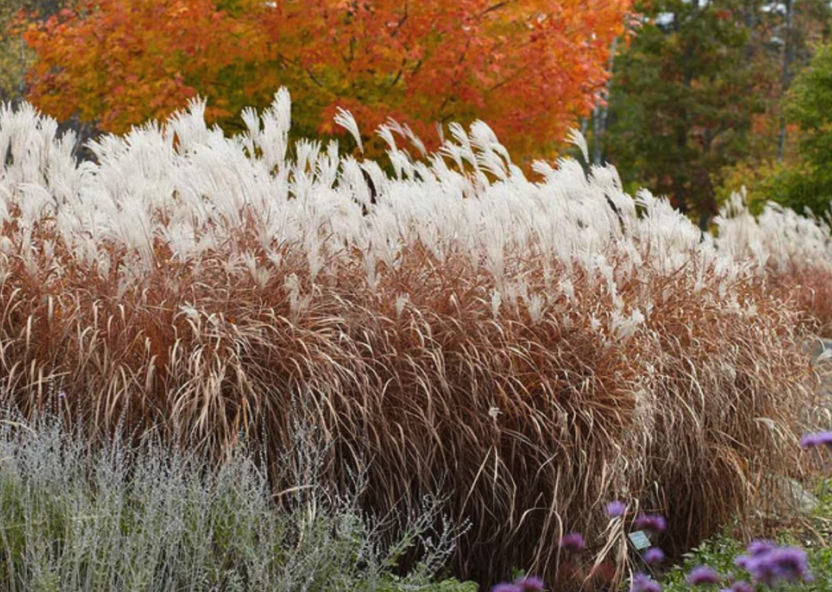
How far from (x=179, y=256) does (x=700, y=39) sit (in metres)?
25.9

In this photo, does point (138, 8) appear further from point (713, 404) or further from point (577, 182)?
point (713, 404)

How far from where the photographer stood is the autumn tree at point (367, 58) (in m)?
9.17

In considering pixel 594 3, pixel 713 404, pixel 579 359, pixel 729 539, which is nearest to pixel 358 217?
pixel 579 359

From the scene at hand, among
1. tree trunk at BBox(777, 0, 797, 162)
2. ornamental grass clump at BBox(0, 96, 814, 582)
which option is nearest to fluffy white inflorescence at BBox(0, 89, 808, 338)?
ornamental grass clump at BBox(0, 96, 814, 582)

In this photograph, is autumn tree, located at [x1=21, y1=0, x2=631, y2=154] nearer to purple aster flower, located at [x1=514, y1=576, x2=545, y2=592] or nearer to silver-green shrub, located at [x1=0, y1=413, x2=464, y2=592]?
silver-green shrub, located at [x1=0, y1=413, x2=464, y2=592]

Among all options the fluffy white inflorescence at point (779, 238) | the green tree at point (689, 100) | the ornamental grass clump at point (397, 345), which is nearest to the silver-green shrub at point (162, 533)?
the ornamental grass clump at point (397, 345)

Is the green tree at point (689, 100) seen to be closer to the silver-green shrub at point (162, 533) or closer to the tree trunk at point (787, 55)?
the tree trunk at point (787, 55)

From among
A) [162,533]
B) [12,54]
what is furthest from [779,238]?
[12,54]

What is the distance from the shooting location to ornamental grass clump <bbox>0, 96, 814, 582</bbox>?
159 inches

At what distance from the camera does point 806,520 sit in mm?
5234

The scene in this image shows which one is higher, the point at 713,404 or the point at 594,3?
the point at 594,3

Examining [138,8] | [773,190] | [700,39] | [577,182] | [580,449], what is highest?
→ [700,39]

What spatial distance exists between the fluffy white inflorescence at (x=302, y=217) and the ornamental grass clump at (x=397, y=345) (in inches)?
0.7

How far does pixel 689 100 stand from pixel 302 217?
2467cm
